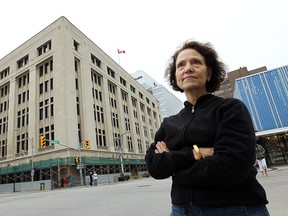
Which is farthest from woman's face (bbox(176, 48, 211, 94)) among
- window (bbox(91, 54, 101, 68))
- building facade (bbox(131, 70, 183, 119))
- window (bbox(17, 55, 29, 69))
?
building facade (bbox(131, 70, 183, 119))

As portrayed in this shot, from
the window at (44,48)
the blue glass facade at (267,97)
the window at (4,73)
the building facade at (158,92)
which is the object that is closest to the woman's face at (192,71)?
the blue glass facade at (267,97)

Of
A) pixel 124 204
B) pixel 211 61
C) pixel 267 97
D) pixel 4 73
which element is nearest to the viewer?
pixel 211 61

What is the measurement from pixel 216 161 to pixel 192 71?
0.81m

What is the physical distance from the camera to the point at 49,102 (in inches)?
1350

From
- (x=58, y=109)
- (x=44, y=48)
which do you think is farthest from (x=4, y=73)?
(x=58, y=109)

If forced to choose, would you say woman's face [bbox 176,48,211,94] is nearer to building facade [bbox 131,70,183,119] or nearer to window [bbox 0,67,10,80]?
window [bbox 0,67,10,80]

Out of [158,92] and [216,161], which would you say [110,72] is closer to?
[216,161]

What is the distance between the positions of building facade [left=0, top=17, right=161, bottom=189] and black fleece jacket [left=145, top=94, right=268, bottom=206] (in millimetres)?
27060

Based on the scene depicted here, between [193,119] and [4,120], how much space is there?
46.8 metres

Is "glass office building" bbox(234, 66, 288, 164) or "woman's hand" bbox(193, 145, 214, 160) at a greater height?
"glass office building" bbox(234, 66, 288, 164)

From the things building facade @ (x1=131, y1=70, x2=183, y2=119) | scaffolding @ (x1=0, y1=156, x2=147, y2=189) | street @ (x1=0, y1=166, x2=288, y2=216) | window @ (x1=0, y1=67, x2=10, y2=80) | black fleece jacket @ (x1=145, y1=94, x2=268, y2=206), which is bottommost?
street @ (x1=0, y1=166, x2=288, y2=216)

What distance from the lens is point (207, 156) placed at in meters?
1.47

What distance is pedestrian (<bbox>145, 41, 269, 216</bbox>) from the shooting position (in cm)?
139

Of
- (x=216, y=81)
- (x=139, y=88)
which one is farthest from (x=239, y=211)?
(x=139, y=88)
